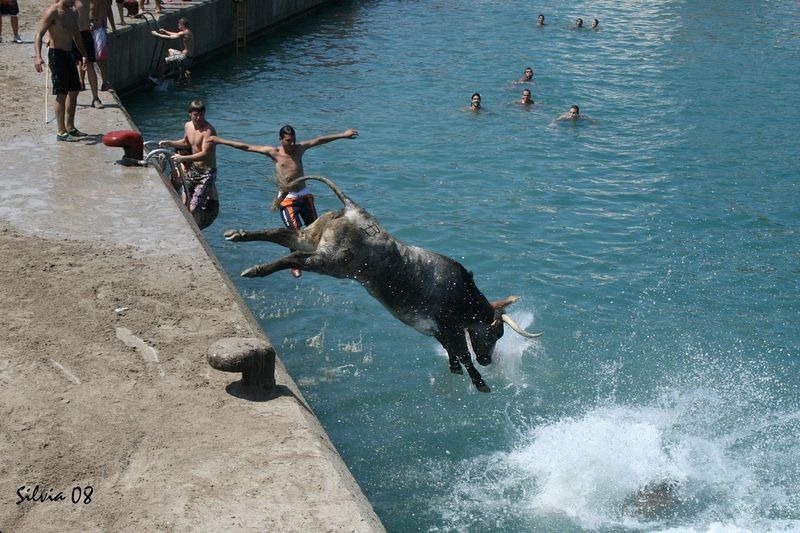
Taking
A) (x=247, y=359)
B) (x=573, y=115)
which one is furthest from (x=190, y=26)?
(x=247, y=359)

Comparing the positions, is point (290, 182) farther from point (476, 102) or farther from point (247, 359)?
point (476, 102)

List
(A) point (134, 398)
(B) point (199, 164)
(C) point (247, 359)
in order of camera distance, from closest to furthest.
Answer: (C) point (247, 359), (A) point (134, 398), (B) point (199, 164)

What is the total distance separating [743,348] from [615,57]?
2093 cm

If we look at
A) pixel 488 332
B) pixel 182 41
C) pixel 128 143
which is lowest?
pixel 182 41

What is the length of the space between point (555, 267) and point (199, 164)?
21.4ft

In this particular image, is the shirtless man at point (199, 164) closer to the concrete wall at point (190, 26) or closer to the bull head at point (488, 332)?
the bull head at point (488, 332)

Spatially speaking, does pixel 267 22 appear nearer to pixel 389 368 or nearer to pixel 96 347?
pixel 389 368

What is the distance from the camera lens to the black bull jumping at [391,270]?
10375mm

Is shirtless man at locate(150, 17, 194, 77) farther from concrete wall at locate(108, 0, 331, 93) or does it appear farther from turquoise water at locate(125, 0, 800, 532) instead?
turquoise water at locate(125, 0, 800, 532)

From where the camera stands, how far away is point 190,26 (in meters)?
29.5

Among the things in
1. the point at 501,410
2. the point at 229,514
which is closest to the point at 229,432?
the point at 229,514

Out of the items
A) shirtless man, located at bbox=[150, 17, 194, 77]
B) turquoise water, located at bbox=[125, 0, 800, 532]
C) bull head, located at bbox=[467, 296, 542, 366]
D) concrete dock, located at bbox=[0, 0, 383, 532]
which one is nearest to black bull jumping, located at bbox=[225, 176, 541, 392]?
bull head, located at bbox=[467, 296, 542, 366]

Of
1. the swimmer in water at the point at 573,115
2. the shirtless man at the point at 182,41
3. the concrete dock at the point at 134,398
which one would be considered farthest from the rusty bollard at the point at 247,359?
the shirtless man at the point at 182,41

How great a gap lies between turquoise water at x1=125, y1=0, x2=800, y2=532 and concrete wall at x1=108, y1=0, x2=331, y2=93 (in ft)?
3.02
